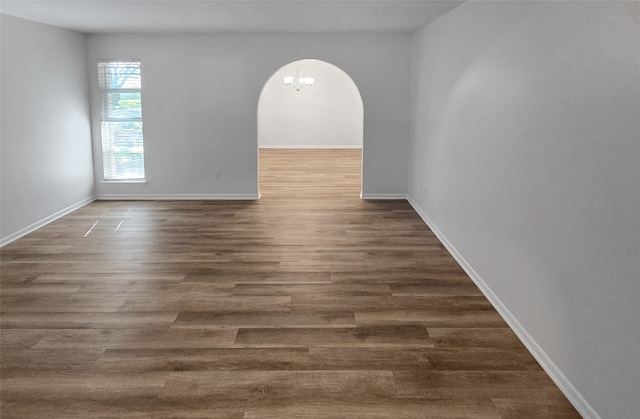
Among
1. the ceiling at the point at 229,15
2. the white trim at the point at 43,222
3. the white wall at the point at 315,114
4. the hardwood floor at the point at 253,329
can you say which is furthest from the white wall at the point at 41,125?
the white wall at the point at 315,114

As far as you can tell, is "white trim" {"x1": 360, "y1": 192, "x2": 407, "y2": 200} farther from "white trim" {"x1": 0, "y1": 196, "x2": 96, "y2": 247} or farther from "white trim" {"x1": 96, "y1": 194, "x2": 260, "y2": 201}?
"white trim" {"x1": 0, "y1": 196, "x2": 96, "y2": 247}

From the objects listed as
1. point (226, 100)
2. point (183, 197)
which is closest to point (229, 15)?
point (226, 100)

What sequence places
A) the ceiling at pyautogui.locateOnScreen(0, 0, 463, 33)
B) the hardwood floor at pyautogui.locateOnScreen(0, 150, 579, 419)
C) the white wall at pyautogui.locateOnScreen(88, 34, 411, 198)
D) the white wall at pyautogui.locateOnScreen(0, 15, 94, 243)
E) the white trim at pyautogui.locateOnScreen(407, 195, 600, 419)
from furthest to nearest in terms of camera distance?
the white wall at pyautogui.locateOnScreen(88, 34, 411, 198), the white wall at pyautogui.locateOnScreen(0, 15, 94, 243), the ceiling at pyautogui.locateOnScreen(0, 0, 463, 33), the hardwood floor at pyautogui.locateOnScreen(0, 150, 579, 419), the white trim at pyautogui.locateOnScreen(407, 195, 600, 419)

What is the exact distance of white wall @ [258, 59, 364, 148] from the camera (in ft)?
50.5

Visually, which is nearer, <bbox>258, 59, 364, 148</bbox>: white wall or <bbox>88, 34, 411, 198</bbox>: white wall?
<bbox>88, 34, 411, 198</bbox>: white wall

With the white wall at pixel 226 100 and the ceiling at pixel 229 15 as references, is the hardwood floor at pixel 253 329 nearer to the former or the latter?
the white wall at pixel 226 100

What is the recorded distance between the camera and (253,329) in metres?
3.84

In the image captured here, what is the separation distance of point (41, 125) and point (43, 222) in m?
1.15

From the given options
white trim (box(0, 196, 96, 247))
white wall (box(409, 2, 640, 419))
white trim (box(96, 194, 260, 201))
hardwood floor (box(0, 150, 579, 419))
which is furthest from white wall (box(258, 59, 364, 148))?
white wall (box(409, 2, 640, 419))

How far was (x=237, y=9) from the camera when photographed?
561 cm

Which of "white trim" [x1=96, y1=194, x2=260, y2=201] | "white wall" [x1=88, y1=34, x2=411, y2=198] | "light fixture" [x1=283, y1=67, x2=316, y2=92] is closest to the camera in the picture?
"white wall" [x1=88, y1=34, x2=411, y2=198]

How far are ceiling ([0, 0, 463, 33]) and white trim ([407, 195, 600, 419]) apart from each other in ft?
8.14

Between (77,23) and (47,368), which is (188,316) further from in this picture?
(77,23)

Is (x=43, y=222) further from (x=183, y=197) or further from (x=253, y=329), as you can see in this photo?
(x=253, y=329)
